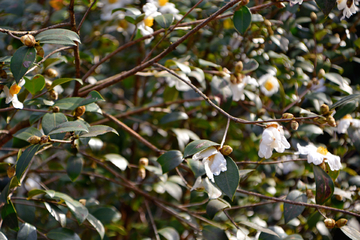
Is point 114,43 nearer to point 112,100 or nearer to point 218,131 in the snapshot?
point 112,100

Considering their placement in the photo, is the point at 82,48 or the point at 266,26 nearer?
the point at 266,26

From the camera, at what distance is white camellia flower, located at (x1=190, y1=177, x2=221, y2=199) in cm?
77

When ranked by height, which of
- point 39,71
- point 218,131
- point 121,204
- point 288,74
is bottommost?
point 121,204

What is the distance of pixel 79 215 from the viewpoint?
777 mm

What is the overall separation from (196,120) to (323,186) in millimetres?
706

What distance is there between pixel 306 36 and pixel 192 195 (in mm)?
792

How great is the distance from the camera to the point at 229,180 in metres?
0.63

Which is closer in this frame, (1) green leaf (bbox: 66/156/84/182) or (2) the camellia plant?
(2) the camellia plant

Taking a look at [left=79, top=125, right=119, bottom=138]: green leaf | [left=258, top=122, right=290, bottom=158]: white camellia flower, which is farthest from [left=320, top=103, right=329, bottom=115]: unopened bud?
[left=79, top=125, right=119, bottom=138]: green leaf

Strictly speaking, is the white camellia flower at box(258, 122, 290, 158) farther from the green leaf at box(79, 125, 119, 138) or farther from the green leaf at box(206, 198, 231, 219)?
the green leaf at box(79, 125, 119, 138)

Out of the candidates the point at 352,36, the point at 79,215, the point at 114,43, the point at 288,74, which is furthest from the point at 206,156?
the point at 114,43

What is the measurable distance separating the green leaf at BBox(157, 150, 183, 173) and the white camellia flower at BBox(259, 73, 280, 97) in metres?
0.47

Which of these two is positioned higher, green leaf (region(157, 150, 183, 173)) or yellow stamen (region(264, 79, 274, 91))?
yellow stamen (region(264, 79, 274, 91))

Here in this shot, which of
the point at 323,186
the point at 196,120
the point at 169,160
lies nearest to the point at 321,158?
the point at 323,186
